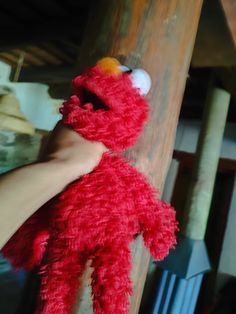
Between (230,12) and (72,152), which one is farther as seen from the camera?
(230,12)

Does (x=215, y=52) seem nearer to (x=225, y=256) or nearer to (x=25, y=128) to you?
(x=25, y=128)

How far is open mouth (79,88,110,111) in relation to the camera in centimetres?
34

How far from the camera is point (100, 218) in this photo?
32 centimetres

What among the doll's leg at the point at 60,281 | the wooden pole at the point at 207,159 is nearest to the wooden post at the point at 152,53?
the doll's leg at the point at 60,281

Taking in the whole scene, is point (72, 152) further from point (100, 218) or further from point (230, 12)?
point (230, 12)

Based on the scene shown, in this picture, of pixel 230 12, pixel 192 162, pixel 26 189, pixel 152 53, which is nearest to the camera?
pixel 26 189

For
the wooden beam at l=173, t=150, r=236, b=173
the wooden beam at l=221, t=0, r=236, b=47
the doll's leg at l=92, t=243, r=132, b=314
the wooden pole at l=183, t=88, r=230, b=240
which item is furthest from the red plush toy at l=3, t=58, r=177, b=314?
the wooden beam at l=173, t=150, r=236, b=173

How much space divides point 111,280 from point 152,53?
0.30 meters

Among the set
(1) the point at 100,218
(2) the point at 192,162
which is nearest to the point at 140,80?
(1) the point at 100,218

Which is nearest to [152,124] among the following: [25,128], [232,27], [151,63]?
[151,63]

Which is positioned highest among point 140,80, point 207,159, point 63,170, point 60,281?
point 207,159

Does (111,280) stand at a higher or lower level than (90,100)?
lower

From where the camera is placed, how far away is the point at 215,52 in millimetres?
1176

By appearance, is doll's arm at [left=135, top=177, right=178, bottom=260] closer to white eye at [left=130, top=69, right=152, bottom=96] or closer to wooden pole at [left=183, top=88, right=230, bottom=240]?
white eye at [left=130, top=69, right=152, bottom=96]
